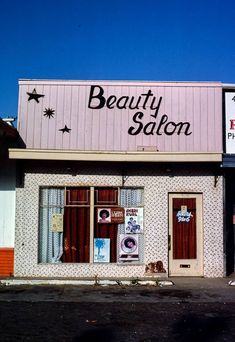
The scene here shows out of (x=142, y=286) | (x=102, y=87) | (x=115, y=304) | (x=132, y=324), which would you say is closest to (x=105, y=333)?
(x=132, y=324)

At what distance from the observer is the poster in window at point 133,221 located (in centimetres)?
1363

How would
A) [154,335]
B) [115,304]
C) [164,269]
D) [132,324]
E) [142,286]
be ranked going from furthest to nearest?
[164,269] → [142,286] → [115,304] → [132,324] → [154,335]

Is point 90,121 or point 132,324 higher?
point 90,121

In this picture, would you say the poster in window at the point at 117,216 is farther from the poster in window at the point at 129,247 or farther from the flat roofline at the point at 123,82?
the flat roofline at the point at 123,82

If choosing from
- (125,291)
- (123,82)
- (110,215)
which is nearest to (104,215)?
(110,215)

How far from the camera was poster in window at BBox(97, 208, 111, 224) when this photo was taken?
44.6ft

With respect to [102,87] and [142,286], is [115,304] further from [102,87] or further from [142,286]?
[102,87]

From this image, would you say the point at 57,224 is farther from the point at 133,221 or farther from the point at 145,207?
the point at 145,207

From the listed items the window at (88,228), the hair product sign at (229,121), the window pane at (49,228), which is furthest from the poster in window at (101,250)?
the hair product sign at (229,121)

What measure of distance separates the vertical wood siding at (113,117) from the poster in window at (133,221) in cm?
175

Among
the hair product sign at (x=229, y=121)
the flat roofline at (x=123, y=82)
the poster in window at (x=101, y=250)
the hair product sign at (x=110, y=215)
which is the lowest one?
the poster in window at (x=101, y=250)

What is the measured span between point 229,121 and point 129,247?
4524 mm

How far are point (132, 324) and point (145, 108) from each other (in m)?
7.04

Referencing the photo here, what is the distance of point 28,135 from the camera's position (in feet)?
44.9
